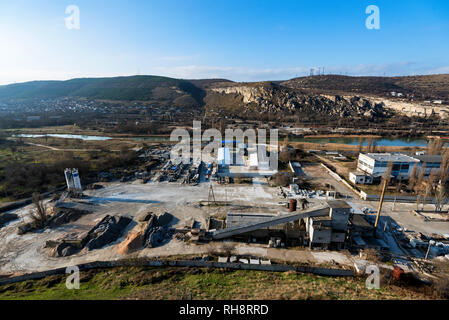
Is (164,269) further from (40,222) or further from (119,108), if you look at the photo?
(119,108)

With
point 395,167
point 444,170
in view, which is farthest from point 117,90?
point 444,170

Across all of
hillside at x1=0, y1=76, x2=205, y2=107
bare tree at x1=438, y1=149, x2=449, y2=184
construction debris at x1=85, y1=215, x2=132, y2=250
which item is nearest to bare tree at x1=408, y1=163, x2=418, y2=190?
bare tree at x1=438, y1=149, x2=449, y2=184

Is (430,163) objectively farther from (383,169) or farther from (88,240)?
(88,240)

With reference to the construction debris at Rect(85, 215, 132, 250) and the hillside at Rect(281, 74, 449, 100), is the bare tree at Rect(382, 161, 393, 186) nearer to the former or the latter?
the construction debris at Rect(85, 215, 132, 250)

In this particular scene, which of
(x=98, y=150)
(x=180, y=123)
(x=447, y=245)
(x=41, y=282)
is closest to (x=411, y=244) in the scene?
(x=447, y=245)

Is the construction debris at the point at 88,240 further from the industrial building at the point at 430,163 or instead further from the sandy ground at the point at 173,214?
the industrial building at the point at 430,163

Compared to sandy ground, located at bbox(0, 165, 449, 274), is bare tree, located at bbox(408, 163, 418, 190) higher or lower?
higher
